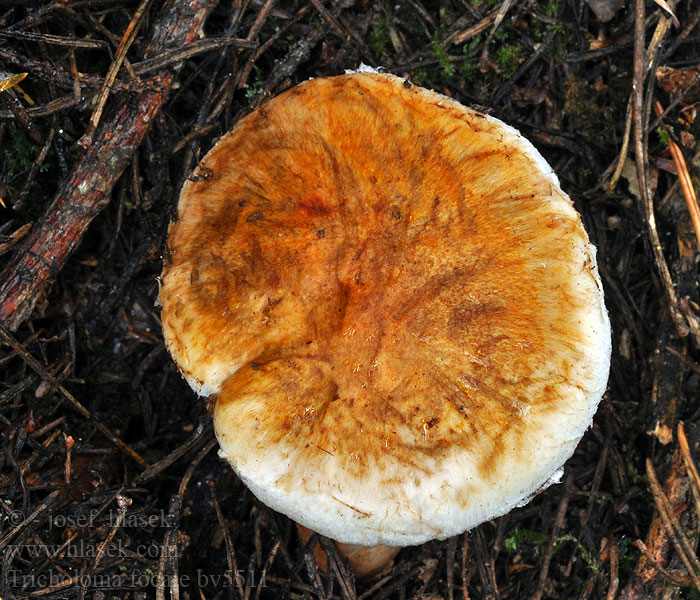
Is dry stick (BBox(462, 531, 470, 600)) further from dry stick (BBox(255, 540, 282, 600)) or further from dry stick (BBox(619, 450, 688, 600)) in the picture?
dry stick (BBox(255, 540, 282, 600))

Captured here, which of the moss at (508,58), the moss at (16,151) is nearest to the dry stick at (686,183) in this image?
the moss at (508,58)

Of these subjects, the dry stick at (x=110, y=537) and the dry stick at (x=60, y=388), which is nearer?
the dry stick at (x=110, y=537)

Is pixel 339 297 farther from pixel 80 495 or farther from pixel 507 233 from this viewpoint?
pixel 80 495

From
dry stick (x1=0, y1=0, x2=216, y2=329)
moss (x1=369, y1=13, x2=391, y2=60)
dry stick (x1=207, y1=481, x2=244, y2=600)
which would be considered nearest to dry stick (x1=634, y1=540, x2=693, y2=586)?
dry stick (x1=207, y1=481, x2=244, y2=600)

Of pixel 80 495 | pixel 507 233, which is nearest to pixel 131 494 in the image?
pixel 80 495

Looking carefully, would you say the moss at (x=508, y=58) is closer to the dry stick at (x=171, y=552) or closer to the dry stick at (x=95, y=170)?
the dry stick at (x=95, y=170)

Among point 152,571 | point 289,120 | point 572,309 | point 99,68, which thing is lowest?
point 152,571
